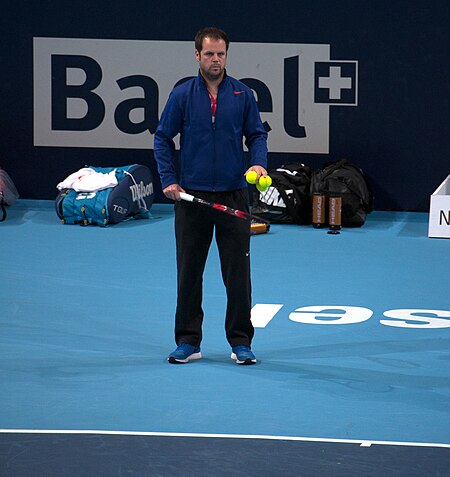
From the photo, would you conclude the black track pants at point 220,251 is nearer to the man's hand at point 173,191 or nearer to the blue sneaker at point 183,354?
the blue sneaker at point 183,354

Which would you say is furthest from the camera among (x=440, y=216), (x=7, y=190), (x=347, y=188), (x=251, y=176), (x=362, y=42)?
(x=7, y=190)

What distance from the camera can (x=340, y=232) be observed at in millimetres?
10641

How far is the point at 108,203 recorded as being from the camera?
35.4 feet

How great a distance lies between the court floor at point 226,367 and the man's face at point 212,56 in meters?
A: 1.63

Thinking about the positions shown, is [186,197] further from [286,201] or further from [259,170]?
[286,201]

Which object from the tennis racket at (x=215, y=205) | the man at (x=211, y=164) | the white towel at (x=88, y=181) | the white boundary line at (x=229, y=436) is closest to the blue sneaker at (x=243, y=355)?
the man at (x=211, y=164)

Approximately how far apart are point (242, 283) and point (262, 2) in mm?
6095

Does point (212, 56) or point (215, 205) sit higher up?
point (212, 56)

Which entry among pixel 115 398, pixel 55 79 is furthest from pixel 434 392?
pixel 55 79

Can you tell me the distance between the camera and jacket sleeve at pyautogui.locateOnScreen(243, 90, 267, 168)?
6.11m

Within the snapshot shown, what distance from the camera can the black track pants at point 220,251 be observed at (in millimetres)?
6105

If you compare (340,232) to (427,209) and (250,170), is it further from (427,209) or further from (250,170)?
(250,170)

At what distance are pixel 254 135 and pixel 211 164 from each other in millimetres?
320

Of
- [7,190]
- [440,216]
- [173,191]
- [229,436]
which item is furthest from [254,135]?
[7,190]
